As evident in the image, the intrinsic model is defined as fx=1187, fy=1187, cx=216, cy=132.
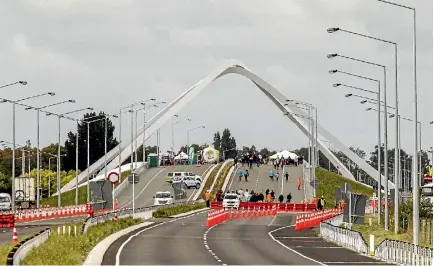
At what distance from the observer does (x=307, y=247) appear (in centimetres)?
5188

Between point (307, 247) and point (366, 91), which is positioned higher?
point (366, 91)

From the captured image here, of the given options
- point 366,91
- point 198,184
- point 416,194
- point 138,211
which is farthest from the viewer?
point 198,184

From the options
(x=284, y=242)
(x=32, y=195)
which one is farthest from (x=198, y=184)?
(x=284, y=242)

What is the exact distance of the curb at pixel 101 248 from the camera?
132 feet

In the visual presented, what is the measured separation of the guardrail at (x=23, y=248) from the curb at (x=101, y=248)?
6.18 ft

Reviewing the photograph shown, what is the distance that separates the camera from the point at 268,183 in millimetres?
149000

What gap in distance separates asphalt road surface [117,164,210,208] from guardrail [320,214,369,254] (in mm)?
60513

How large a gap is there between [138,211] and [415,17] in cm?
4223

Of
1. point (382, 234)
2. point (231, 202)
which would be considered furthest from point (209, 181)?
point (382, 234)

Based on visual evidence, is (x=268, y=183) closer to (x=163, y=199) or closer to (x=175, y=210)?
(x=163, y=199)

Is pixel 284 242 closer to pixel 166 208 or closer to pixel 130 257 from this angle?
pixel 130 257

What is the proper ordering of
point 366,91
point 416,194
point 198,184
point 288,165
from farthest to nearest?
point 288,165, point 198,184, point 366,91, point 416,194

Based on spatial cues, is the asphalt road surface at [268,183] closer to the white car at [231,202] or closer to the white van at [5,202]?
the white car at [231,202]

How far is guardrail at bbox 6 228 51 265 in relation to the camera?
31030mm
